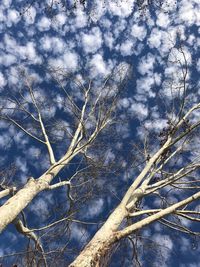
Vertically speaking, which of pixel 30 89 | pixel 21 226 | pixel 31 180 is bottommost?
pixel 21 226

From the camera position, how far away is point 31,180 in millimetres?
8297

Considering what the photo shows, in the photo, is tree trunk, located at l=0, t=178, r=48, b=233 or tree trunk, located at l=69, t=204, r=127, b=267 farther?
tree trunk, located at l=0, t=178, r=48, b=233

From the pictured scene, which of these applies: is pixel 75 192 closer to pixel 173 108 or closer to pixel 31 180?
pixel 31 180

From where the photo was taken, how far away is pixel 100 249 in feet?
18.3

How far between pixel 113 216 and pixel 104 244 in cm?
97

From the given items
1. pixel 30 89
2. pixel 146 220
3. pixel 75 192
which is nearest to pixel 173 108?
pixel 75 192

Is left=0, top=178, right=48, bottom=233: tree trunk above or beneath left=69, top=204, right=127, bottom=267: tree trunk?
above

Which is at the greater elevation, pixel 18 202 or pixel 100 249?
pixel 18 202

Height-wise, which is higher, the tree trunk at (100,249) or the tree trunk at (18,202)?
the tree trunk at (18,202)

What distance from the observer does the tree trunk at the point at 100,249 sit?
527 centimetres

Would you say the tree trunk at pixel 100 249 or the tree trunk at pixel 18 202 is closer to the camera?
the tree trunk at pixel 100 249

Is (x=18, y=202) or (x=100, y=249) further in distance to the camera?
(x=18, y=202)

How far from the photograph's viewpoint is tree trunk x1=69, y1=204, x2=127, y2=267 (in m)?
5.27

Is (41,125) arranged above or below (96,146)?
above
